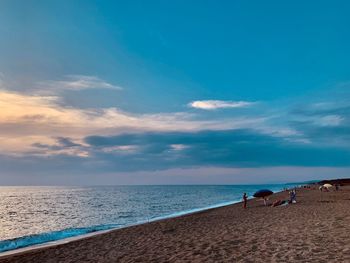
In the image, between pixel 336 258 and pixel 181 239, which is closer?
pixel 336 258

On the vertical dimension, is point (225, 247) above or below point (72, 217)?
above

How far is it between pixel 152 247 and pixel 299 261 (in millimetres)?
7105

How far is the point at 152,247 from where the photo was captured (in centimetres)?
1545

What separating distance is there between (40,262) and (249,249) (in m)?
8.68

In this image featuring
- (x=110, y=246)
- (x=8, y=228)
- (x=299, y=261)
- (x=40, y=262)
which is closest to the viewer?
(x=299, y=261)

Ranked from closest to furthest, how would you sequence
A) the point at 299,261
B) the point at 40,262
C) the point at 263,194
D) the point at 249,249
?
1. the point at 299,261
2. the point at 249,249
3. the point at 40,262
4. the point at 263,194

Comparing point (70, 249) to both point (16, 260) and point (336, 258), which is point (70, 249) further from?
point (336, 258)

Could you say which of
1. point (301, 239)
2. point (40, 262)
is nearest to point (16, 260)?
point (40, 262)

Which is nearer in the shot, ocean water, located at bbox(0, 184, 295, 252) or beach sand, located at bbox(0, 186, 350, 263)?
beach sand, located at bbox(0, 186, 350, 263)

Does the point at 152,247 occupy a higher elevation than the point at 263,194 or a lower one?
lower

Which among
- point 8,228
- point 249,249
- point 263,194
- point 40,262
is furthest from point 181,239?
point 8,228

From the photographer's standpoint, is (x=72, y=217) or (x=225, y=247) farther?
(x=72, y=217)

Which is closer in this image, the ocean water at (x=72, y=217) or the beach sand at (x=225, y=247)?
the beach sand at (x=225, y=247)

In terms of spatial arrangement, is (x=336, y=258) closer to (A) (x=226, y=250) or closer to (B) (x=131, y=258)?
(A) (x=226, y=250)
